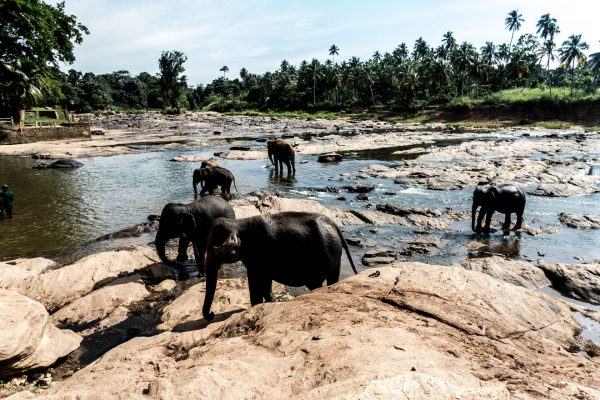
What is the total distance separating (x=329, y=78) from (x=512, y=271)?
105m

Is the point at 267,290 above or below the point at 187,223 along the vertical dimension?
below

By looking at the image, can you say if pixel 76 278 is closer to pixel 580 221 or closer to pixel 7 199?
pixel 7 199

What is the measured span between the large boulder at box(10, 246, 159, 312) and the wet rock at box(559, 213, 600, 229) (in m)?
15.2

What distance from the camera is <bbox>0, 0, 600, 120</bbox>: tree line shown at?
41594mm

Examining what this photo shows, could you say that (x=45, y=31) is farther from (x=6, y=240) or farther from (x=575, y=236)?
(x=575, y=236)

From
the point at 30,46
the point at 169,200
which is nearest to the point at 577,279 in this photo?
the point at 169,200

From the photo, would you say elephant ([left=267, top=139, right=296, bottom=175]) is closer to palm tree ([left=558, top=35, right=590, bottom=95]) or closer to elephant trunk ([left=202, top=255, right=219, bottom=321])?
elephant trunk ([left=202, top=255, right=219, bottom=321])

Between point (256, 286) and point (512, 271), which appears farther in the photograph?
point (512, 271)

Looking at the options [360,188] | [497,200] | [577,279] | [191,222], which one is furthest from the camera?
[360,188]

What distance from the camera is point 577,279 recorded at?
9.66m

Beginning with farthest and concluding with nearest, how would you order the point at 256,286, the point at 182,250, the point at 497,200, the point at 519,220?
the point at 519,220 < the point at 497,200 < the point at 182,250 < the point at 256,286

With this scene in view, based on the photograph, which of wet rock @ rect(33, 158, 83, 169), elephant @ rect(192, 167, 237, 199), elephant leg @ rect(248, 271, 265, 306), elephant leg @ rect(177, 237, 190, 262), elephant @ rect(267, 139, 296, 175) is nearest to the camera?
elephant leg @ rect(248, 271, 265, 306)

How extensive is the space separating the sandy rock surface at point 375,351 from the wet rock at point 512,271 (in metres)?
2.26

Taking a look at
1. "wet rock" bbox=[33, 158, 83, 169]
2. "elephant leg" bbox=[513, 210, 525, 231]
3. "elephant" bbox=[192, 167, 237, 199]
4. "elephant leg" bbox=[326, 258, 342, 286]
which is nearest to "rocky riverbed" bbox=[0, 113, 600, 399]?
"elephant leg" bbox=[326, 258, 342, 286]
